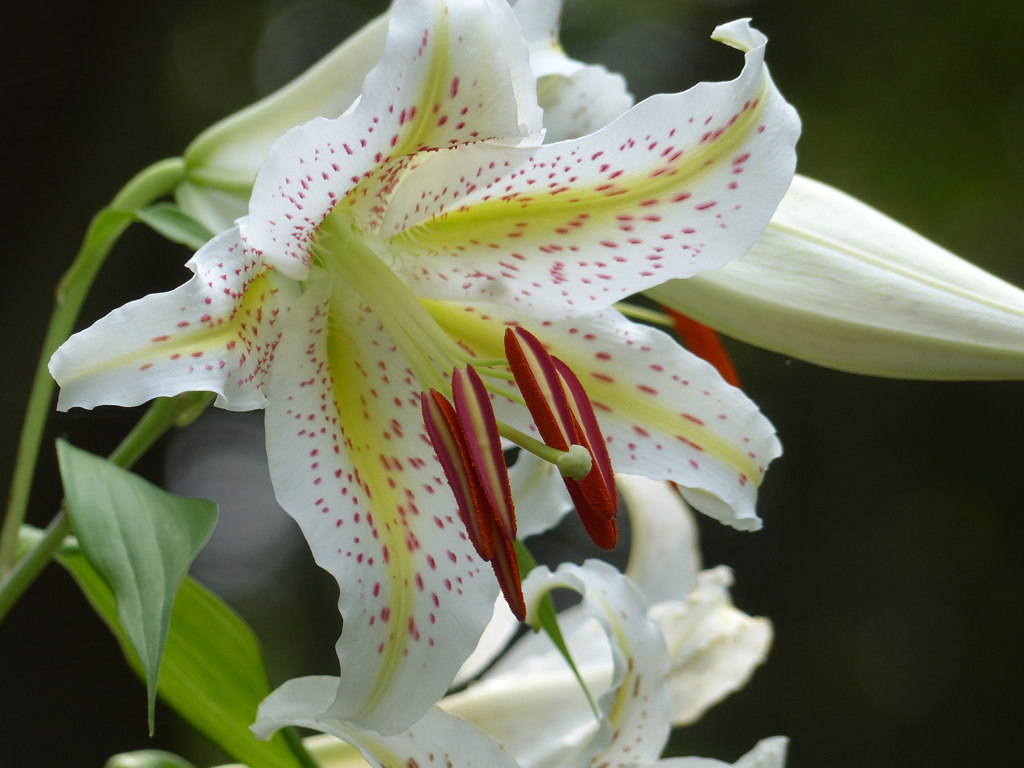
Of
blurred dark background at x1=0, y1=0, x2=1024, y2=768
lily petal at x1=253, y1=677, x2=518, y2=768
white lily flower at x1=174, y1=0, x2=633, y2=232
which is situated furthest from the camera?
blurred dark background at x1=0, y1=0, x2=1024, y2=768

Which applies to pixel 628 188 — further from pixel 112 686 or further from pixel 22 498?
pixel 112 686

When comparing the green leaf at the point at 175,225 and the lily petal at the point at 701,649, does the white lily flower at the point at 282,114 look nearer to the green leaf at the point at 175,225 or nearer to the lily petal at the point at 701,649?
the green leaf at the point at 175,225

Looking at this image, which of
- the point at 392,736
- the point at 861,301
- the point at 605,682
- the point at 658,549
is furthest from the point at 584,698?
the point at 861,301

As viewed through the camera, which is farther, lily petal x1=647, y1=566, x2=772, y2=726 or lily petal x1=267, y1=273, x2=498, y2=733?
lily petal x1=647, y1=566, x2=772, y2=726

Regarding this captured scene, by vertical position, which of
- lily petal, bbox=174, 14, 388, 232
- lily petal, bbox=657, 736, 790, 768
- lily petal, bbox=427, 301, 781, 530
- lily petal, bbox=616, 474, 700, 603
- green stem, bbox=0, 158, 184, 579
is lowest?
lily petal, bbox=657, 736, 790, 768

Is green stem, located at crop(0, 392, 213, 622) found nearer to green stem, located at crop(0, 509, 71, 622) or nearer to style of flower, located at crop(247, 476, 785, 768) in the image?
green stem, located at crop(0, 509, 71, 622)

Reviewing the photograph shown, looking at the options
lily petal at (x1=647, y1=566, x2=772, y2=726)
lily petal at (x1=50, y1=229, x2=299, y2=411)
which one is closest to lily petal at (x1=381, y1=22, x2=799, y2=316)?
lily petal at (x1=50, y1=229, x2=299, y2=411)

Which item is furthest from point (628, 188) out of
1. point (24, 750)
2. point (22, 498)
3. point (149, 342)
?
point (24, 750)
